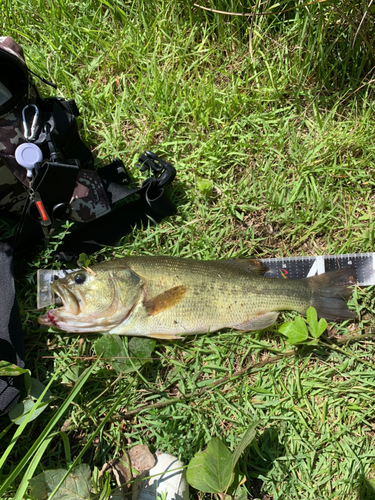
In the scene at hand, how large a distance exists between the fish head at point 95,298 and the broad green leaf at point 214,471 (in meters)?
1.30

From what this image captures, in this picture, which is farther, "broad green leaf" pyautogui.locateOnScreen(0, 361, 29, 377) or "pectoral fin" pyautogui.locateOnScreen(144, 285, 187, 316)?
"pectoral fin" pyautogui.locateOnScreen(144, 285, 187, 316)

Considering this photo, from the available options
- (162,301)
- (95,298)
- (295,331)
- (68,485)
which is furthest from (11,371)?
(295,331)

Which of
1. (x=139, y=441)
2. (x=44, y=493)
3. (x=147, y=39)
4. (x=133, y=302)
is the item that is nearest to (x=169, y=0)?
(x=147, y=39)

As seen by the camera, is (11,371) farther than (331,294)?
No

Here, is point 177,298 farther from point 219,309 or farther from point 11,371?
point 11,371

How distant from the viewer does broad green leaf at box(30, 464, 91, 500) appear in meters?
2.74

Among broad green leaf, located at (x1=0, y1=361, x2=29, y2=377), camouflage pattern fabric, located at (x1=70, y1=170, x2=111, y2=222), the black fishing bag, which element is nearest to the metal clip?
the black fishing bag

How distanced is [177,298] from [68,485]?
1.65 metres

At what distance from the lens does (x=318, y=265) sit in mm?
3725

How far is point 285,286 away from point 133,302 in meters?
1.42

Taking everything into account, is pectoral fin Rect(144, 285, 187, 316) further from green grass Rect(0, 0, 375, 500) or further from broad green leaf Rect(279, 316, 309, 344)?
A: broad green leaf Rect(279, 316, 309, 344)

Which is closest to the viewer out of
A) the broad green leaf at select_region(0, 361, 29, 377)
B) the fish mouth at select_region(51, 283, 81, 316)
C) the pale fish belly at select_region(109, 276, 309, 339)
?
the broad green leaf at select_region(0, 361, 29, 377)

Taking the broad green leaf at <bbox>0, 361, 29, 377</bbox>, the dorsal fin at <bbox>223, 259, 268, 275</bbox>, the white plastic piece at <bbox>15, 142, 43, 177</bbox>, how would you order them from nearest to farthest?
the broad green leaf at <bbox>0, 361, 29, 377</bbox>, the white plastic piece at <bbox>15, 142, 43, 177</bbox>, the dorsal fin at <bbox>223, 259, 268, 275</bbox>

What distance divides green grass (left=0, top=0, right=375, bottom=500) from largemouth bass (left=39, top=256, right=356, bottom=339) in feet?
0.91
